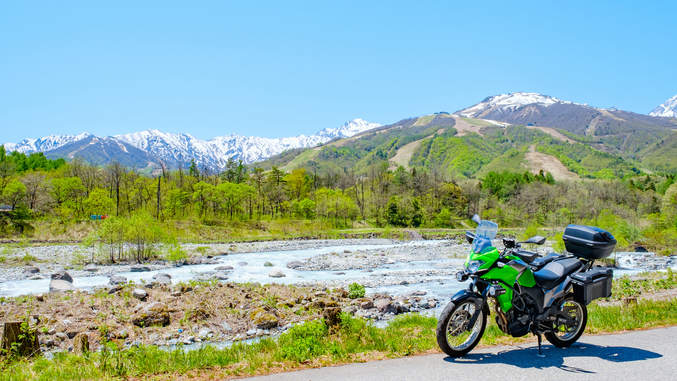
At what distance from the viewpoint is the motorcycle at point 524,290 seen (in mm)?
5359

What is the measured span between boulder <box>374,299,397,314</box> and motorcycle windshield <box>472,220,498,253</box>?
8.72 meters

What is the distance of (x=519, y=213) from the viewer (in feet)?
296

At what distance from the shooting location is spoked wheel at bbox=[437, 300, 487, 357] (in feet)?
17.2

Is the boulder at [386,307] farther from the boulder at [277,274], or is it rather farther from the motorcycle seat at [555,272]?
the boulder at [277,274]

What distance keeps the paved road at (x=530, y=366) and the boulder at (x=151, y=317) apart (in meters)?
7.64

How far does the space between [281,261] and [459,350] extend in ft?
90.5

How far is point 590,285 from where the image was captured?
19.6 ft

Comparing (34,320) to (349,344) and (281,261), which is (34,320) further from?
(281,261)

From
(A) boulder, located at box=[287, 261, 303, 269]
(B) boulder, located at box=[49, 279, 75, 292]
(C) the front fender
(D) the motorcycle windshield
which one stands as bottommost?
(A) boulder, located at box=[287, 261, 303, 269]

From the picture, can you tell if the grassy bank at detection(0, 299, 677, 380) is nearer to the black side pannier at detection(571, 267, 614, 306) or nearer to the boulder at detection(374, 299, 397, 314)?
the black side pannier at detection(571, 267, 614, 306)

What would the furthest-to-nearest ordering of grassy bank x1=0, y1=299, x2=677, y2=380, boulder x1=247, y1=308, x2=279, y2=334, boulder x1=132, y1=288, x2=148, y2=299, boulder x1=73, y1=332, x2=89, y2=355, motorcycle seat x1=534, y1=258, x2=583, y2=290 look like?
boulder x1=132, y1=288, x2=148, y2=299 < boulder x1=247, y1=308, x2=279, y2=334 < boulder x1=73, y1=332, x2=89, y2=355 < motorcycle seat x1=534, y1=258, x2=583, y2=290 < grassy bank x1=0, y1=299, x2=677, y2=380

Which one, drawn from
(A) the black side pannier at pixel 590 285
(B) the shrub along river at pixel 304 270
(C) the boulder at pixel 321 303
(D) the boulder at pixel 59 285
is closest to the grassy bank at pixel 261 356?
(A) the black side pannier at pixel 590 285

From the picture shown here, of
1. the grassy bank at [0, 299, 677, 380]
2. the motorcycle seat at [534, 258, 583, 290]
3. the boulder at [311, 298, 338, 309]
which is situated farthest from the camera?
the boulder at [311, 298, 338, 309]

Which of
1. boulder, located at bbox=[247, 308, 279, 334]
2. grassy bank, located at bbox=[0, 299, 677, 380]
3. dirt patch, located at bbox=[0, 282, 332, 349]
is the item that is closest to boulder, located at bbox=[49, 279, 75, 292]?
dirt patch, located at bbox=[0, 282, 332, 349]
